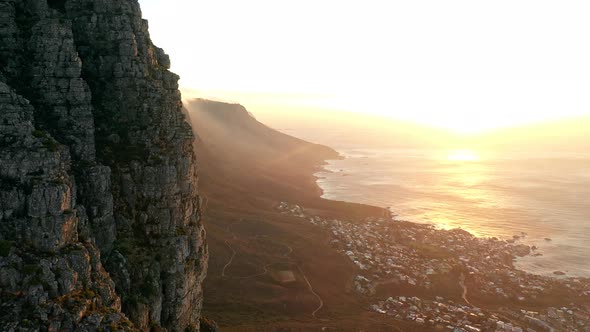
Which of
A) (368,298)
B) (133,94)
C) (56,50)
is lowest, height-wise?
(368,298)

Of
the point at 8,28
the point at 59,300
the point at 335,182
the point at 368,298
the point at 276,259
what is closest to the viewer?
the point at 59,300

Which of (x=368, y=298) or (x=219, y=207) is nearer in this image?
(x=368, y=298)

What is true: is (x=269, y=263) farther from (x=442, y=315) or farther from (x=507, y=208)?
(x=507, y=208)

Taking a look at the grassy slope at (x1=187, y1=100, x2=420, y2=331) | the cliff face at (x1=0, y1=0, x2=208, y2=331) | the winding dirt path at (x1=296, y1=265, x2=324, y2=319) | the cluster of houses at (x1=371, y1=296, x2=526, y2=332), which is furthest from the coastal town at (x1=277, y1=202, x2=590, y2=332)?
the cliff face at (x1=0, y1=0, x2=208, y2=331)

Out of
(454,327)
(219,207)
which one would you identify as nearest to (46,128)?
(454,327)

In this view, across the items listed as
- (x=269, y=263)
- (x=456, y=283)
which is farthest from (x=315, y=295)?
(x=456, y=283)

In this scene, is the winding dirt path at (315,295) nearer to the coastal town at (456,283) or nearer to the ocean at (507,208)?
the coastal town at (456,283)

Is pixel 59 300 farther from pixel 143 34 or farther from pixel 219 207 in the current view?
pixel 219 207
